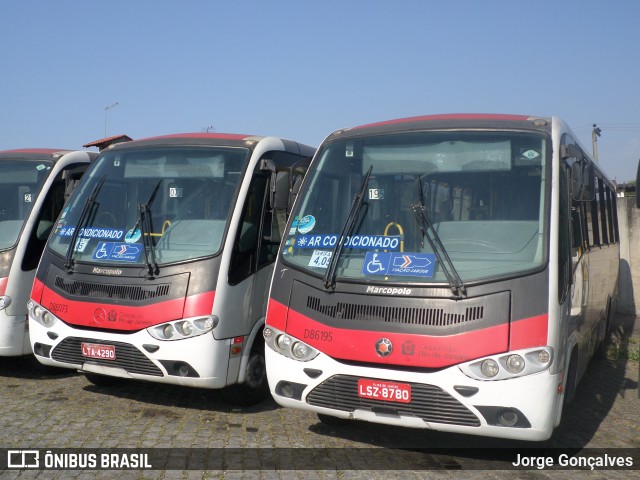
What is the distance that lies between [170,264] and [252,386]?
1.52 m

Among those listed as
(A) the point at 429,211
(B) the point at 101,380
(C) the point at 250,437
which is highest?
(A) the point at 429,211

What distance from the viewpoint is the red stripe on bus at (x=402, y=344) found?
5.18 meters

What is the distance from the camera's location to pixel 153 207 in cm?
740

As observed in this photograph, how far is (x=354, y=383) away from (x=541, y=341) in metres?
1.44

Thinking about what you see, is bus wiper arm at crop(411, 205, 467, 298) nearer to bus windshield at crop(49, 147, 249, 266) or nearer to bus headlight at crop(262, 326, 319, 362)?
bus headlight at crop(262, 326, 319, 362)

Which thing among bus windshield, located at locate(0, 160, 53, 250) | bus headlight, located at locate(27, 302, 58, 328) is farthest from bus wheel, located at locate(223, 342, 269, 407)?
bus windshield, located at locate(0, 160, 53, 250)

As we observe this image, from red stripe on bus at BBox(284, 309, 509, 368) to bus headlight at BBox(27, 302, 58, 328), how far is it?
2.83 m

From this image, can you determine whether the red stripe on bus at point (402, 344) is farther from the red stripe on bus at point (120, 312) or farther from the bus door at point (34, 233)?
the bus door at point (34, 233)

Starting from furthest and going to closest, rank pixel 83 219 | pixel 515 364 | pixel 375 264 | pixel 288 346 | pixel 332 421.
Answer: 1. pixel 83 219
2. pixel 332 421
3. pixel 288 346
4. pixel 375 264
5. pixel 515 364

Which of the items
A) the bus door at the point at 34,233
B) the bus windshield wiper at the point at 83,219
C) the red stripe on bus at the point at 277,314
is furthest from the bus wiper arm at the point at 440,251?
the bus door at the point at 34,233

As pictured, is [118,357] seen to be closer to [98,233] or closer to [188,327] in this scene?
[188,327]

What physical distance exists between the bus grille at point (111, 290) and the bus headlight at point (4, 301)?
0.95m

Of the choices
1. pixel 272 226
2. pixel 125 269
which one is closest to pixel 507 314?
pixel 272 226

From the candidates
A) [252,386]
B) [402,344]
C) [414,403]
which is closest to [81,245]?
[252,386]
